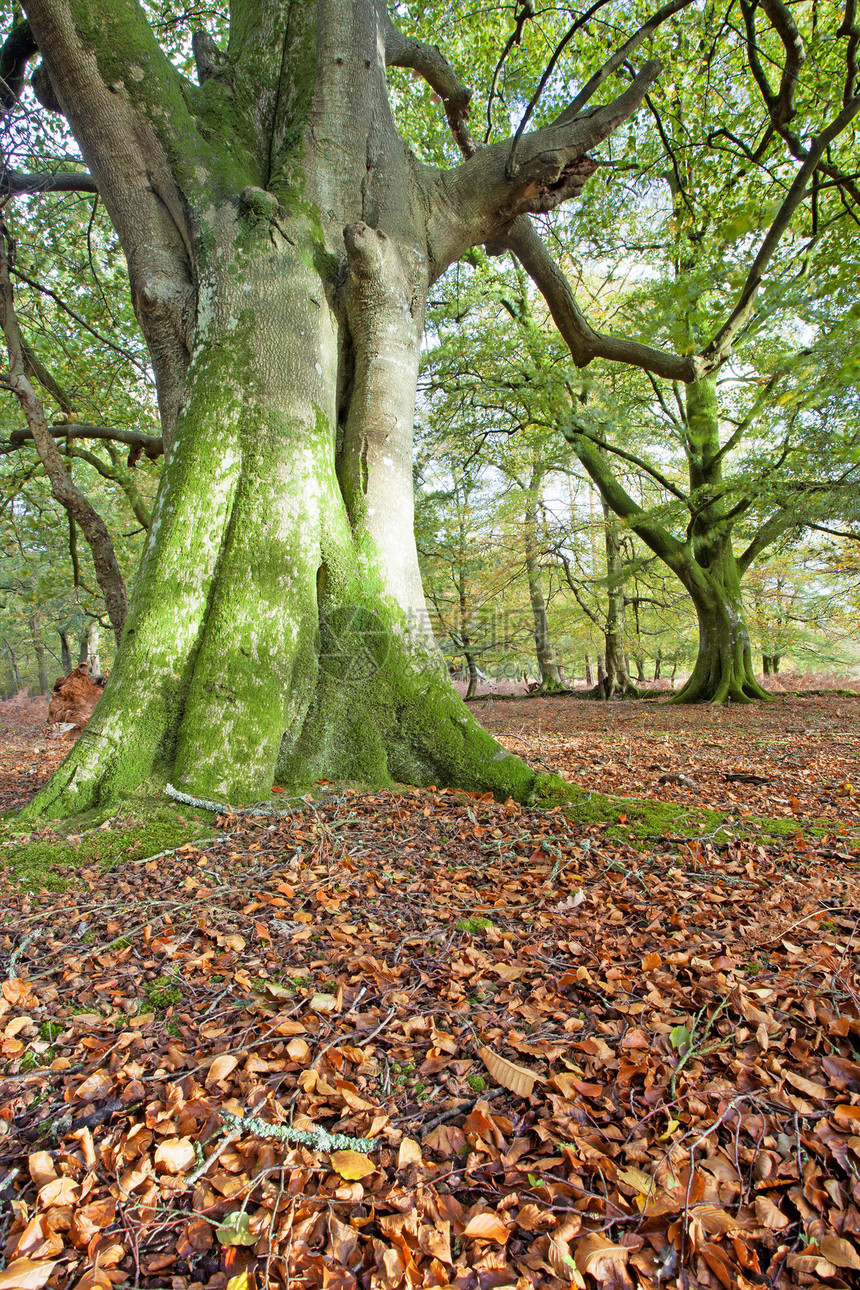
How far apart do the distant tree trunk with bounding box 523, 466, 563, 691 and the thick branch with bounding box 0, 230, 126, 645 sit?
28.3ft

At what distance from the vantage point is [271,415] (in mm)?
3652

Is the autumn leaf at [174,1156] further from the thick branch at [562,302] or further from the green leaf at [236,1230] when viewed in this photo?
the thick branch at [562,302]

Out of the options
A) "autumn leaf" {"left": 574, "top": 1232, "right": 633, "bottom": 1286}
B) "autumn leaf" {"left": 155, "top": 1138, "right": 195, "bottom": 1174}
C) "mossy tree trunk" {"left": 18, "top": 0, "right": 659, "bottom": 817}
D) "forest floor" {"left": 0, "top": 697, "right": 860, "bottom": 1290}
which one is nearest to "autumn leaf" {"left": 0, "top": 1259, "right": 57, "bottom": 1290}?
"forest floor" {"left": 0, "top": 697, "right": 860, "bottom": 1290}

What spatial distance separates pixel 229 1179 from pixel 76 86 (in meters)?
5.44

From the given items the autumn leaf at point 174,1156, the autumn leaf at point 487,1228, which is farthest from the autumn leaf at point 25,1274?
the autumn leaf at point 487,1228

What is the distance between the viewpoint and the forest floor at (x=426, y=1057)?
1108 mm

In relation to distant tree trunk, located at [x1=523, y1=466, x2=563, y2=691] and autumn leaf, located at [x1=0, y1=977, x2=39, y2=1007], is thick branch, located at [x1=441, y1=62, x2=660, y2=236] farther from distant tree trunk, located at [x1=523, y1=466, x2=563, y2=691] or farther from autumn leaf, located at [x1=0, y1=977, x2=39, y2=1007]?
distant tree trunk, located at [x1=523, y1=466, x2=563, y2=691]

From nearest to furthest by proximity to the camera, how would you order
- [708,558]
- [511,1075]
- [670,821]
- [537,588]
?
[511,1075] → [670,821] → [708,558] → [537,588]

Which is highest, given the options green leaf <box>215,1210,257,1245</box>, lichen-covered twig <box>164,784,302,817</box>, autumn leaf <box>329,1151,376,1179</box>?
lichen-covered twig <box>164,784,302,817</box>

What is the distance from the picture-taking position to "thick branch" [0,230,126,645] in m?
4.99

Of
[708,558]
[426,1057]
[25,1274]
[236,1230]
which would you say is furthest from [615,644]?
[25,1274]

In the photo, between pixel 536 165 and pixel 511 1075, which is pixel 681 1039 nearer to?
pixel 511 1075

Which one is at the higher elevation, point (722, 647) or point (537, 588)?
point (537, 588)

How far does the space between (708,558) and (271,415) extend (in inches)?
351
